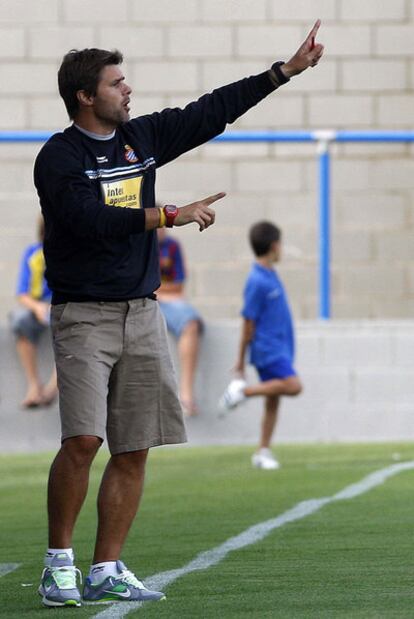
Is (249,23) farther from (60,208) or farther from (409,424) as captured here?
(60,208)

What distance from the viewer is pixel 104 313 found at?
5.86 meters

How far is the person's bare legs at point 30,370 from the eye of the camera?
45.8 feet

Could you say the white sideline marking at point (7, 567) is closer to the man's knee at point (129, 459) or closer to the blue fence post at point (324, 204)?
the man's knee at point (129, 459)

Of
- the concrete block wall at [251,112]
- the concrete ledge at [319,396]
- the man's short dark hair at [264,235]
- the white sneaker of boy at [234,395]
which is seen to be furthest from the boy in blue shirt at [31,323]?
the man's short dark hair at [264,235]

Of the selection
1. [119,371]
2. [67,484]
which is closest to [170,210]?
[119,371]

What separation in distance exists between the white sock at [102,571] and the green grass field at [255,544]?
202 millimetres

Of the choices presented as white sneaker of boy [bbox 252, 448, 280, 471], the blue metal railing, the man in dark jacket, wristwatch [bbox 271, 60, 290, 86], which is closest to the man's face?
the man in dark jacket

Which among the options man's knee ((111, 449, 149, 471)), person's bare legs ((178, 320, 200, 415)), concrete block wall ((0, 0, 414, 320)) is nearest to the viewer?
man's knee ((111, 449, 149, 471))

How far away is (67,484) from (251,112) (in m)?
10.4

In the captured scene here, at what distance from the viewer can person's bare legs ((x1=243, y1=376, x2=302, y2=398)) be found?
38.8ft

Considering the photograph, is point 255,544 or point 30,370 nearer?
point 255,544

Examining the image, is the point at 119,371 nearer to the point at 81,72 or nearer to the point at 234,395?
the point at 81,72

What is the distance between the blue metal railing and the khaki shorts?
866 cm

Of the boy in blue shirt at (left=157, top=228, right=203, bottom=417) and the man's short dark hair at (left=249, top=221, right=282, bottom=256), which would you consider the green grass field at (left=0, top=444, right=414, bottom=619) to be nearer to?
the boy in blue shirt at (left=157, top=228, right=203, bottom=417)
